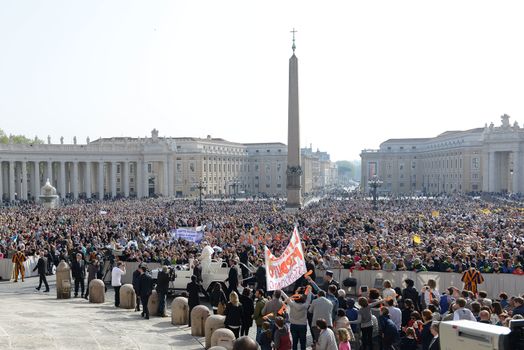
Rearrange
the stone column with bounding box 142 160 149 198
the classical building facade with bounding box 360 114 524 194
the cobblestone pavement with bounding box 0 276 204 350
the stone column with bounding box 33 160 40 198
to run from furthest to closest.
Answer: the stone column with bounding box 142 160 149 198, the classical building facade with bounding box 360 114 524 194, the stone column with bounding box 33 160 40 198, the cobblestone pavement with bounding box 0 276 204 350

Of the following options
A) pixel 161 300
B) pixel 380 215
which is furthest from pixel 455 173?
pixel 161 300

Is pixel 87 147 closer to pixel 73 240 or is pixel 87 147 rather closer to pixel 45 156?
pixel 45 156

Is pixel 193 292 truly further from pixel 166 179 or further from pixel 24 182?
pixel 166 179

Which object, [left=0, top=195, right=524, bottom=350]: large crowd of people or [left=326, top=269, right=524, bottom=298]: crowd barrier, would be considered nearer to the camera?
[left=0, top=195, right=524, bottom=350]: large crowd of people

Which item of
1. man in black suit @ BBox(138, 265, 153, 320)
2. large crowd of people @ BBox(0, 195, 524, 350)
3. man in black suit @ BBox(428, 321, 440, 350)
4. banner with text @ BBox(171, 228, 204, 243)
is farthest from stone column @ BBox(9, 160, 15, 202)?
man in black suit @ BBox(428, 321, 440, 350)

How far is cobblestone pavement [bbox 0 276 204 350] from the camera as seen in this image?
12.4 m

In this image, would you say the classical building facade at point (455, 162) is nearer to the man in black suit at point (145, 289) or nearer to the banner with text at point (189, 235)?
the banner with text at point (189, 235)

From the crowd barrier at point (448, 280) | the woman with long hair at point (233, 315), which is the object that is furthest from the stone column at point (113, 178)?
the woman with long hair at point (233, 315)

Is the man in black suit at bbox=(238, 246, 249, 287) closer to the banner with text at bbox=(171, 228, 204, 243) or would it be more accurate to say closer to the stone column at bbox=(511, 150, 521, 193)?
the banner with text at bbox=(171, 228, 204, 243)

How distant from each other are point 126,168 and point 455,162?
203 feet

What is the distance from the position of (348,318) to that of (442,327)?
464cm

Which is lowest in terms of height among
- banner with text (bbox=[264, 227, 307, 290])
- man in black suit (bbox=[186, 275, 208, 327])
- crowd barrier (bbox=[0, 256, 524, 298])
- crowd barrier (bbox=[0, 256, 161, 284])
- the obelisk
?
crowd barrier (bbox=[0, 256, 161, 284])

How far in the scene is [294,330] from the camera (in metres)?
12.3

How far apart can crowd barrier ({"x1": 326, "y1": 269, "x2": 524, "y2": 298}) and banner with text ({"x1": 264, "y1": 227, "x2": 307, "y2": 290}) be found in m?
5.56
